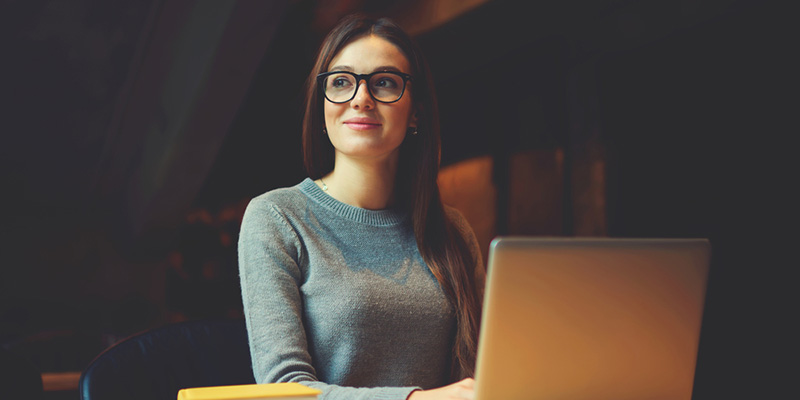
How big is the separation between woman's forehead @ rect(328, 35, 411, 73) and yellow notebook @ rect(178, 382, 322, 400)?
2.73 ft

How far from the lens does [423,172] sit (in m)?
1.55

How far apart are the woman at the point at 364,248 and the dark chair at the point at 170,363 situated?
0.85 feet

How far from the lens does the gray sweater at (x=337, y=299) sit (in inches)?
47.5

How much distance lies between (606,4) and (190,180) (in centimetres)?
256

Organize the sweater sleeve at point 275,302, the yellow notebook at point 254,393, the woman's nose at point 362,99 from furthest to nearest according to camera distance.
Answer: the woman's nose at point 362,99, the sweater sleeve at point 275,302, the yellow notebook at point 254,393

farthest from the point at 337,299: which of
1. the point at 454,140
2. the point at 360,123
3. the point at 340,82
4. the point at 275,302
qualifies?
the point at 454,140

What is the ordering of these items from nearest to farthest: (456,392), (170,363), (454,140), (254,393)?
(254,393) < (456,392) < (170,363) < (454,140)

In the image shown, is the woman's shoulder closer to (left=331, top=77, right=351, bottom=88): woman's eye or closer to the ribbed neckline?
the ribbed neckline

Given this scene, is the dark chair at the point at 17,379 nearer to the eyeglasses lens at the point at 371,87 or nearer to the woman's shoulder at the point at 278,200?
the woman's shoulder at the point at 278,200

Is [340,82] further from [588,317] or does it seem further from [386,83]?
[588,317]

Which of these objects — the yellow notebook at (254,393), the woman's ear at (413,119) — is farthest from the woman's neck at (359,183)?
Result: the yellow notebook at (254,393)

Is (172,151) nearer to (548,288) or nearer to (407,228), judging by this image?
(407,228)

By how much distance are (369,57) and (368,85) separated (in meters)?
0.07

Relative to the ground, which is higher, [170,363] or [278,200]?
[278,200]
